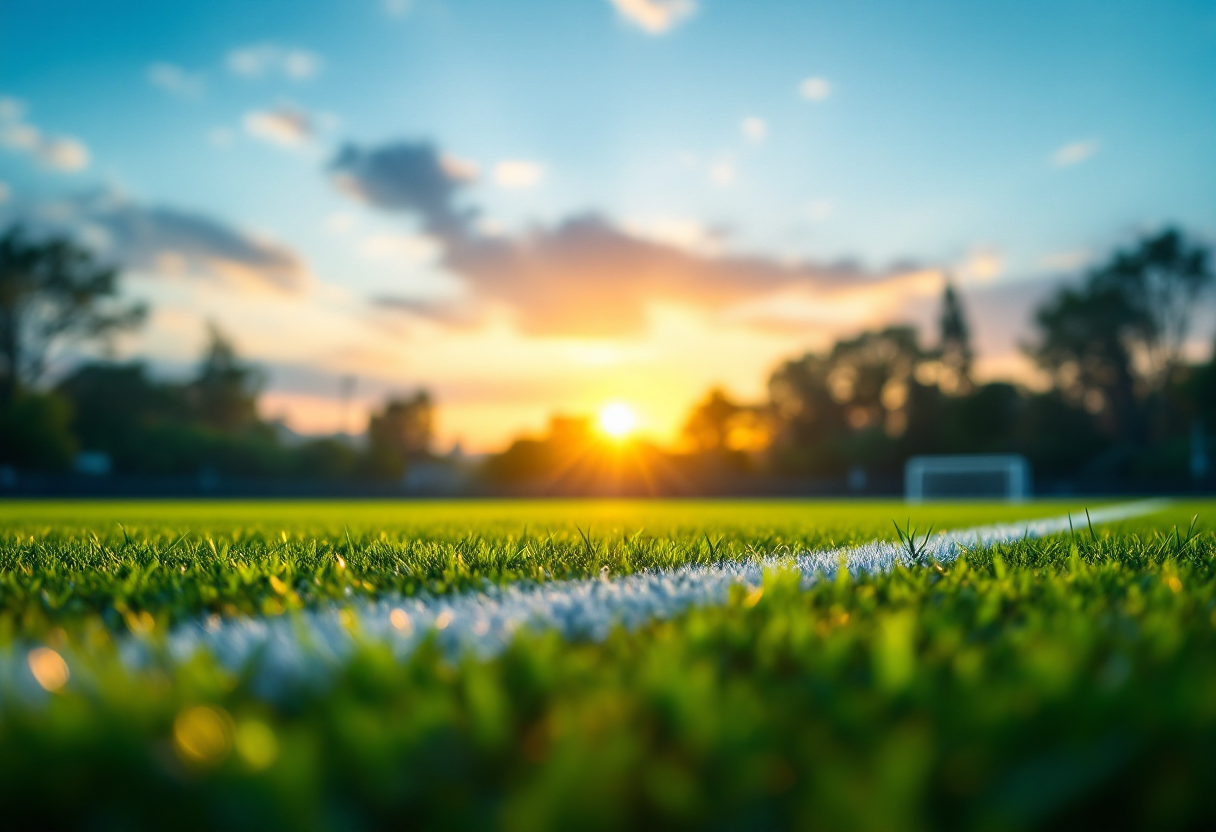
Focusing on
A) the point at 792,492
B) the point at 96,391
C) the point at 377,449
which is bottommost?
the point at 792,492

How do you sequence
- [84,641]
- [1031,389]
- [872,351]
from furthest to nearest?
[872,351] < [1031,389] < [84,641]

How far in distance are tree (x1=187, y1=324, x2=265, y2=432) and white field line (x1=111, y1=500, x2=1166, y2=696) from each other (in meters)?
57.0

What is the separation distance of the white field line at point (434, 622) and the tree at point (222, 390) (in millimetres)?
56985

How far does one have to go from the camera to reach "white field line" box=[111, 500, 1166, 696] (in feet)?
4.05

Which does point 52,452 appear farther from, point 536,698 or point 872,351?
point 872,351

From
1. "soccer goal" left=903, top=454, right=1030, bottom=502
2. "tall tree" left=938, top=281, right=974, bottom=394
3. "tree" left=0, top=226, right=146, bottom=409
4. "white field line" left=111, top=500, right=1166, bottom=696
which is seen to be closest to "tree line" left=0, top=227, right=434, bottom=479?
"tree" left=0, top=226, right=146, bottom=409

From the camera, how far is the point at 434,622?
1.50m

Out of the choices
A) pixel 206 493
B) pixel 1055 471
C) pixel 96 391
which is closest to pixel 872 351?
pixel 1055 471

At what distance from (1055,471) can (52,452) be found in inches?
1955

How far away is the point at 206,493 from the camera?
36594 millimetres

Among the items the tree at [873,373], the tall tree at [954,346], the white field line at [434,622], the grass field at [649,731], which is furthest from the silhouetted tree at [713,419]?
the grass field at [649,731]

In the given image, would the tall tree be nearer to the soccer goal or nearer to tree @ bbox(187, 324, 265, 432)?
the soccer goal

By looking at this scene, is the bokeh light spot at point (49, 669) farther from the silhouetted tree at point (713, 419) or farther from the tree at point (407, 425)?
the tree at point (407, 425)

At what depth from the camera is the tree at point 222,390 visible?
177ft
